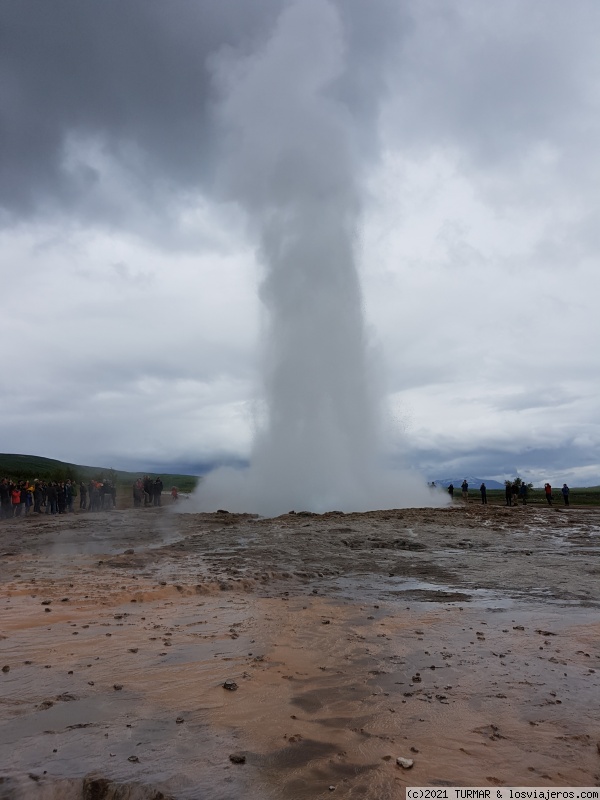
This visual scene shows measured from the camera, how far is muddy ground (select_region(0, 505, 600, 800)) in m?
3.76

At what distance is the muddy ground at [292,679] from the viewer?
376 cm

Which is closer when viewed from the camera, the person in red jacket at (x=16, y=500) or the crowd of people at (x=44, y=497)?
the crowd of people at (x=44, y=497)

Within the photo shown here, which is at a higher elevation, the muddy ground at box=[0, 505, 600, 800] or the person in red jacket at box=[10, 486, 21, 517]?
the person in red jacket at box=[10, 486, 21, 517]

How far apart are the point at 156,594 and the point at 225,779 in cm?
634

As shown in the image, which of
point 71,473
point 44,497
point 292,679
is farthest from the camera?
point 71,473

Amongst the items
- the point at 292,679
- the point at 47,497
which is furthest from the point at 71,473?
the point at 292,679

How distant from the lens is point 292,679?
554 centimetres

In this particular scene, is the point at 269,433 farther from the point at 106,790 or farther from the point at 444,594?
the point at 106,790

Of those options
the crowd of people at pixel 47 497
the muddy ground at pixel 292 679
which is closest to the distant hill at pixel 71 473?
the crowd of people at pixel 47 497

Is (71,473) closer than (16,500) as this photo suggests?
No

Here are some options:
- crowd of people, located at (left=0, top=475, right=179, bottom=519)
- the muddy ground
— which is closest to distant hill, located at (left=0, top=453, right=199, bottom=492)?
crowd of people, located at (left=0, top=475, right=179, bottom=519)

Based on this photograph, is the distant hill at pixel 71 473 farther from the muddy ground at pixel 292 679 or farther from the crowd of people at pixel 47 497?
the muddy ground at pixel 292 679

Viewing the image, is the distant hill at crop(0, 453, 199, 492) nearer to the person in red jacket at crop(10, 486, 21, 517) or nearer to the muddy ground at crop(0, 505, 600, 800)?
the person in red jacket at crop(10, 486, 21, 517)

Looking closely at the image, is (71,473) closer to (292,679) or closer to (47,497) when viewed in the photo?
(47,497)
